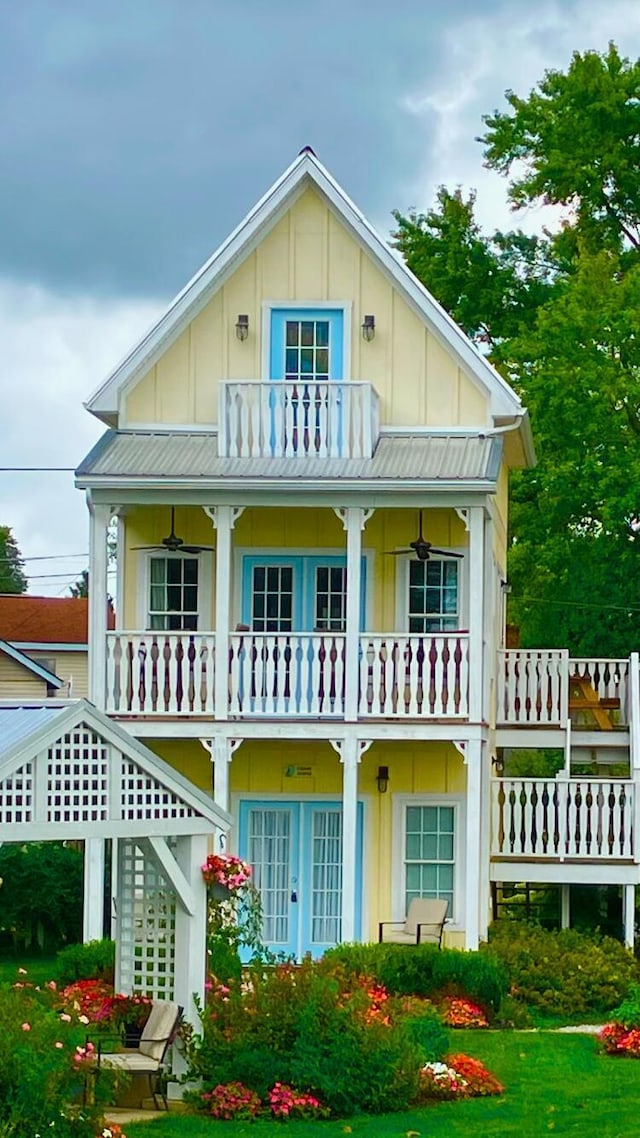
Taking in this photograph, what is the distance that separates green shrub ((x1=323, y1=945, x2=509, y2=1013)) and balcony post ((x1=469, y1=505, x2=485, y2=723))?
3131mm

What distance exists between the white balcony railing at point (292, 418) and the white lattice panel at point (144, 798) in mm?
8516

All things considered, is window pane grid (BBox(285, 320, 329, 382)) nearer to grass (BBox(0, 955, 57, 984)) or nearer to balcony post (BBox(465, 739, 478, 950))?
balcony post (BBox(465, 739, 478, 950))

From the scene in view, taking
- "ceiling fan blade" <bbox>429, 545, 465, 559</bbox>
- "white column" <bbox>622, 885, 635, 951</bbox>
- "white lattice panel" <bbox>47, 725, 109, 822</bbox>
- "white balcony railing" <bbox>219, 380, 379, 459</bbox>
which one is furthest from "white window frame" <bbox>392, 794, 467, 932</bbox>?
"white lattice panel" <bbox>47, 725, 109, 822</bbox>

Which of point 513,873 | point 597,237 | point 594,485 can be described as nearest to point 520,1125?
point 513,873

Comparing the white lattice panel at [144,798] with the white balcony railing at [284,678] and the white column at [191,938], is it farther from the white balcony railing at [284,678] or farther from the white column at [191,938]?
the white balcony railing at [284,678]

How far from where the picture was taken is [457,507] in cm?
2320

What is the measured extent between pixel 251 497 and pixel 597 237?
15.2 metres

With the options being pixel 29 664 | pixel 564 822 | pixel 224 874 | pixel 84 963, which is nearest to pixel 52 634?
pixel 29 664

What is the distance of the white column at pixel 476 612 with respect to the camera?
23.2 metres

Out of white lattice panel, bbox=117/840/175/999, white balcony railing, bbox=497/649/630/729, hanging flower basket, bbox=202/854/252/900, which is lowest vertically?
white lattice panel, bbox=117/840/175/999

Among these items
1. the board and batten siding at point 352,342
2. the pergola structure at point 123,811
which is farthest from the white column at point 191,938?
the board and batten siding at point 352,342

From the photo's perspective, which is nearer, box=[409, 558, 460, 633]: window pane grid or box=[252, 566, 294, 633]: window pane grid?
box=[409, 558, 460, 633]: window pane grid

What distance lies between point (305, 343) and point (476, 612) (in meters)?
4.21

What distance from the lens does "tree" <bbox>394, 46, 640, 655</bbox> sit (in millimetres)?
30375
